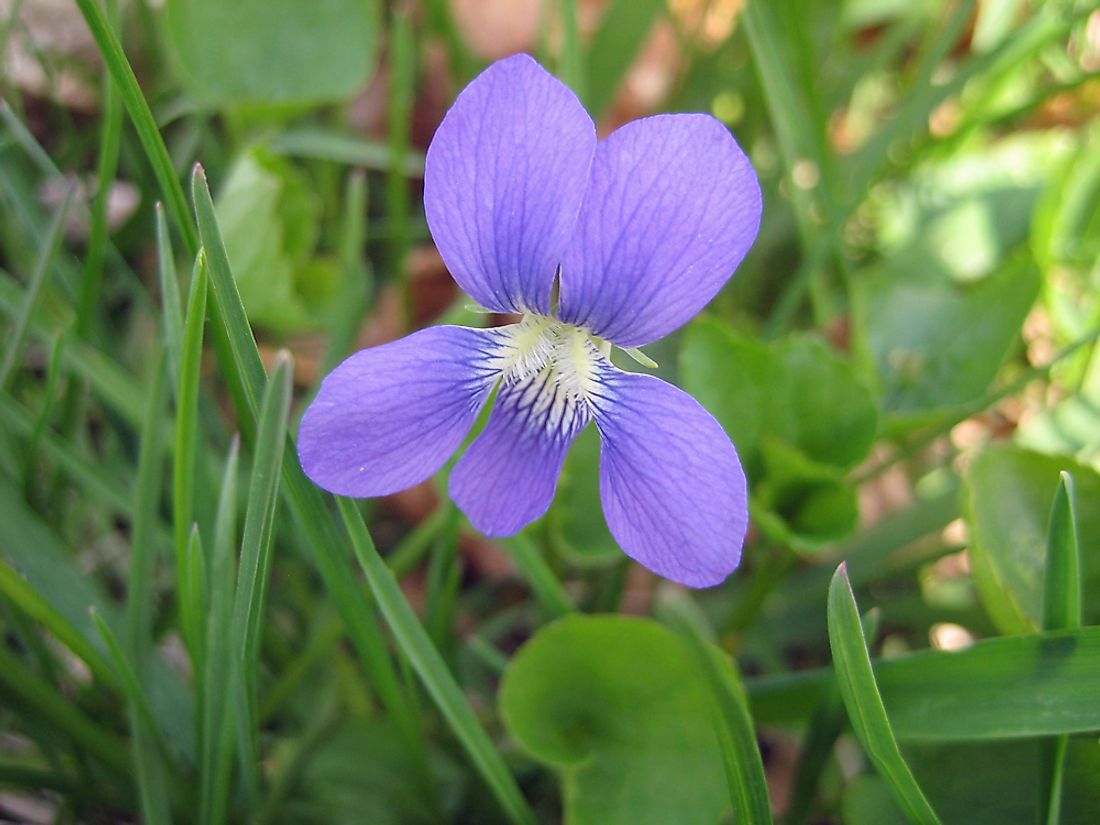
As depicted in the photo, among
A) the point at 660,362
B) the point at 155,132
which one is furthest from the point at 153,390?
the point at 660,362

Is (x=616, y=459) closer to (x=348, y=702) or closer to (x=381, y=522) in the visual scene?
(x=348, y=702)

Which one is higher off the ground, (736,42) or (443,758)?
(736,42)

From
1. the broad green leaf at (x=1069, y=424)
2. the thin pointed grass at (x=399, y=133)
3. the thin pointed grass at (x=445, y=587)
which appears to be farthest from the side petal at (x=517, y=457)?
the broad green leaf at (x=1069, y=424)

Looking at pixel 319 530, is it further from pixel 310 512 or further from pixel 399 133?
pixel 399 133

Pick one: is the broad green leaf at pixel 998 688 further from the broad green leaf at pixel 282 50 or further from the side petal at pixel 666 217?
the broad green leaf at pixel 282 50

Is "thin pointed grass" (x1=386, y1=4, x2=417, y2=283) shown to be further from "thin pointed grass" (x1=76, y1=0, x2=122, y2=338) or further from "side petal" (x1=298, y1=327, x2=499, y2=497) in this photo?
"side petal" (x1=298, y1=327, x2=499, y2=497)
